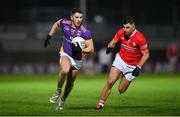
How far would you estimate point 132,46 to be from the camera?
16438 mm

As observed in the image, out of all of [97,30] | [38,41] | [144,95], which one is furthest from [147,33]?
[144,95]

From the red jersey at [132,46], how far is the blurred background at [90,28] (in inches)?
830

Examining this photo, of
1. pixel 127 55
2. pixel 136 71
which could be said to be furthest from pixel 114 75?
pixel 127 55

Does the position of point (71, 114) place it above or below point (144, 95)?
above

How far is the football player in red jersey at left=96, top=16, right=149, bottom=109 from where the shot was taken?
16.1 meters

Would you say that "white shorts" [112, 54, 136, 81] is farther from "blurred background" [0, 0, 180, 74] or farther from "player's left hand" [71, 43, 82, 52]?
"blurred background" [0, 0, 180, 74]

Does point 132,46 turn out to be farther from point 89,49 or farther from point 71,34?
point 71,34

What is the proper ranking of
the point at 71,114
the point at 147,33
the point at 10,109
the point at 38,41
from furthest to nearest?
the point at 147,33 < the point at 38,41 < the point at 10,109 < the point at 71,114

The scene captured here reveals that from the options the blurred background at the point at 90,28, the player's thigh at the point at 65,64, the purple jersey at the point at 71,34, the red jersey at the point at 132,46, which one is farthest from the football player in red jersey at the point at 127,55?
the blurred background at the point at 90,28

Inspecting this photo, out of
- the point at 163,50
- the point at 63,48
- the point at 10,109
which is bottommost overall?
the point at 163,50

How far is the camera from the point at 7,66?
4366 centimetres

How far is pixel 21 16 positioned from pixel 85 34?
41.7m

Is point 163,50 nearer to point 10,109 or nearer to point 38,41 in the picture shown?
point 38,41

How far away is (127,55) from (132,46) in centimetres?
32
